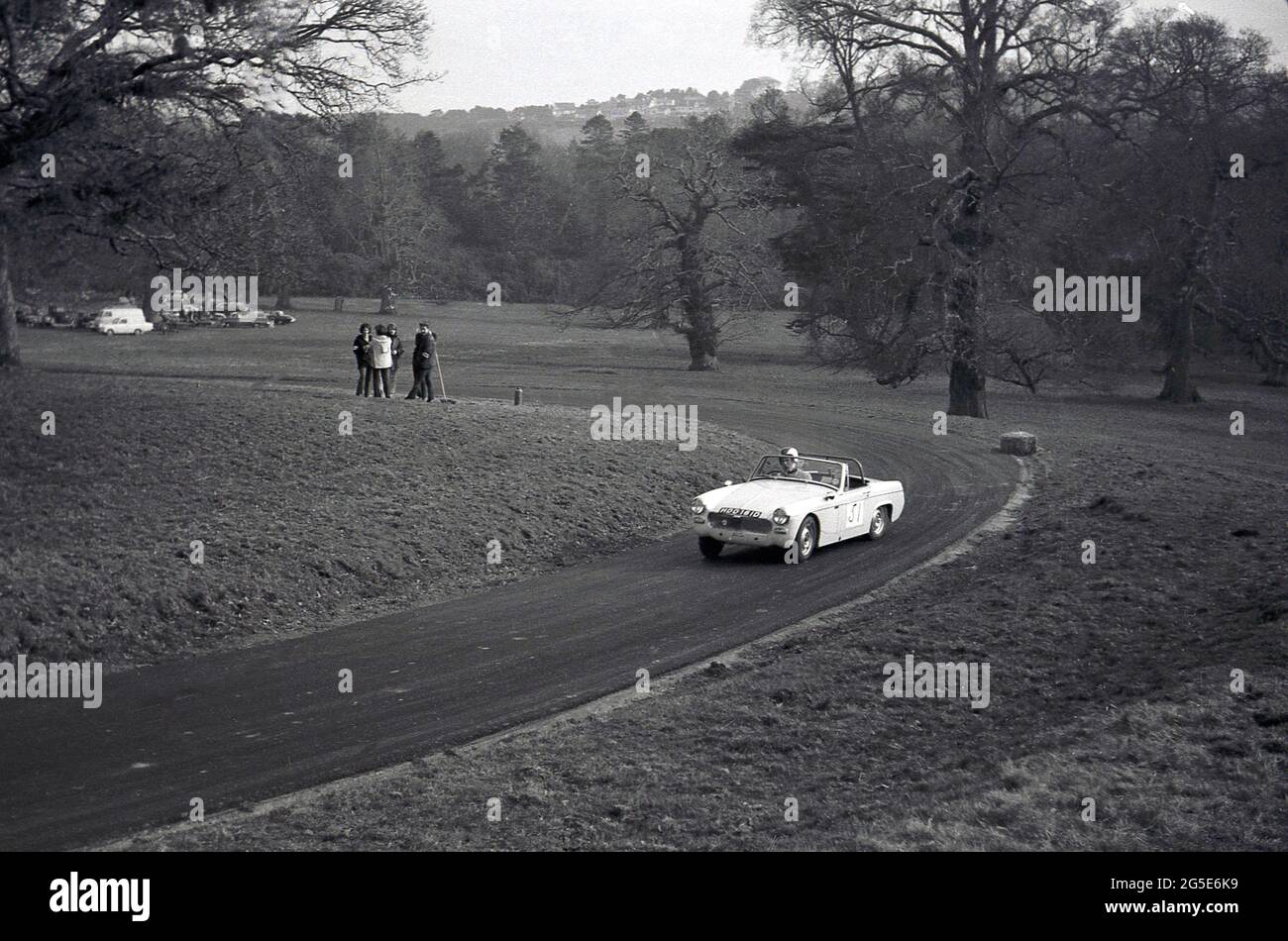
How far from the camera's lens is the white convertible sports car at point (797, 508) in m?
17.0

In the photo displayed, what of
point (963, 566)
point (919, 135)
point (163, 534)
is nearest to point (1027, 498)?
point (963, 566)

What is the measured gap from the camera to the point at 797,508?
17.2 metres

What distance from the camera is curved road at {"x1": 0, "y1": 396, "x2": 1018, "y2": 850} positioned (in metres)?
8.85

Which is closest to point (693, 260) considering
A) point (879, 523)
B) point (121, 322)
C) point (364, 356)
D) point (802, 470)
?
point (364, 356)

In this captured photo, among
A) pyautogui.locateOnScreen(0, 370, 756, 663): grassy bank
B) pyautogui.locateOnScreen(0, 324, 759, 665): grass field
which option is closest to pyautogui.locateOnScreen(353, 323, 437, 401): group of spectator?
pyautogui.locateOnScreen(0, 370, 756, 663): grassy bank

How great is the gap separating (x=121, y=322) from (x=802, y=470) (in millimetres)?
59095

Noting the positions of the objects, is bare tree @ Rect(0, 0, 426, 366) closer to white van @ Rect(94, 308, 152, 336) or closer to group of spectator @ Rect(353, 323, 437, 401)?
group of spectator @ Rect(353, 323, 437, 401)

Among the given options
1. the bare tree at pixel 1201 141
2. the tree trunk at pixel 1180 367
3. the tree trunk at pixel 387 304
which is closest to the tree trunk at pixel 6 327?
the bare tree at pixel 1201 141

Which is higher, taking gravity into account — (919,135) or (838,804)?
(919,135)

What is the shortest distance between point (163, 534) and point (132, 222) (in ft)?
24.2

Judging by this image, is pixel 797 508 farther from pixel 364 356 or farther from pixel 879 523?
pixel 364 356

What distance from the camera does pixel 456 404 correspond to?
26859 mm

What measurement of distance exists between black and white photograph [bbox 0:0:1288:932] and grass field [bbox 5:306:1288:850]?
6 centimetres
